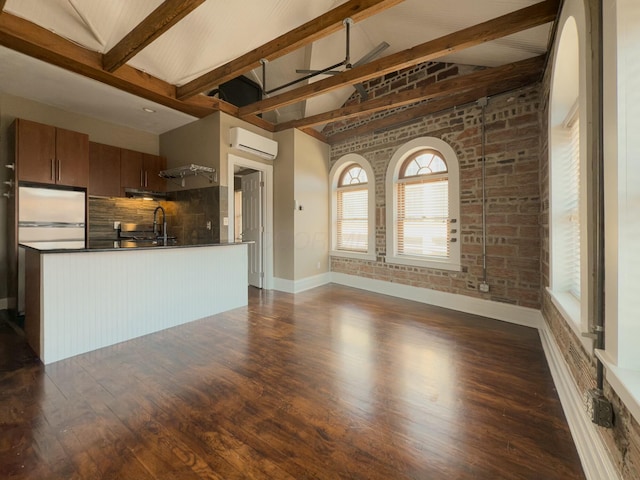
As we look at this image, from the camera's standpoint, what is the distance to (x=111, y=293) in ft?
8.68

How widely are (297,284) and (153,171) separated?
3.31 m

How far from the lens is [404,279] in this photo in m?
4.58

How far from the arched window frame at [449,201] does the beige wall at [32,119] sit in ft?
15.6

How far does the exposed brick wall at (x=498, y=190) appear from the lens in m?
3.26

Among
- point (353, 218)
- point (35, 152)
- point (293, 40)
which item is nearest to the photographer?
point (293, 40)

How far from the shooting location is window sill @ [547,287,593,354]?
1483mm

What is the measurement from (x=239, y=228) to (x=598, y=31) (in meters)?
5.60

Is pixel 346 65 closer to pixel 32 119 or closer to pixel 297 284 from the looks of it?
pixel 297 284

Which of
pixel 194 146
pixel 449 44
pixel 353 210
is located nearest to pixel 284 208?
pixel 353 210

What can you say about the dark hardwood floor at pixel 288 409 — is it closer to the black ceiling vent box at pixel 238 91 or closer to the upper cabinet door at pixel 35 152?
the upper cabinet door at pixel 35 152

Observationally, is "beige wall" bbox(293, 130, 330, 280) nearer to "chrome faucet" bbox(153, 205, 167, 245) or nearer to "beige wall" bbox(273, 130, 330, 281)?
"beige wall" bbox(273, 130, 330, 281)

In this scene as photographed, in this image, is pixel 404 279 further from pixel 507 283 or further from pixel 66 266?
pixel 66 266

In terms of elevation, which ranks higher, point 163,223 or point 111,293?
point 163,223

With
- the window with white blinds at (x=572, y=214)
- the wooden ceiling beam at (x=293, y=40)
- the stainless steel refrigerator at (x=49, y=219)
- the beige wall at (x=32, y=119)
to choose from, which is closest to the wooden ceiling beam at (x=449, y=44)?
the wooden ceiling beam at (x=293, y=40)
